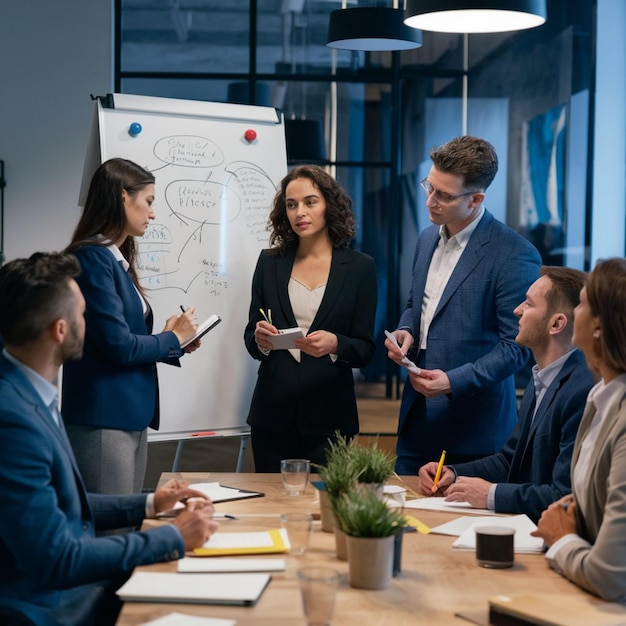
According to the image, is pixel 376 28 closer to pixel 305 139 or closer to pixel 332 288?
pixel 332 288

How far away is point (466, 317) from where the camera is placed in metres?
3.27

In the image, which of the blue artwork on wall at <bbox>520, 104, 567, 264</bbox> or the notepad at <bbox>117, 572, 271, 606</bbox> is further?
the blue artwork on wall at <bbox>520, 104, 567, 264</bbox>

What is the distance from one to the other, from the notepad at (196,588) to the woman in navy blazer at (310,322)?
5.27 ft

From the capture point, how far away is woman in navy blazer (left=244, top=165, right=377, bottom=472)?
352 cm

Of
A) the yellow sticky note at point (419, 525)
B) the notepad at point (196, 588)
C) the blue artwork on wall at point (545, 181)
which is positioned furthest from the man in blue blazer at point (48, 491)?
the blue artwork on wall at point (545, 181)

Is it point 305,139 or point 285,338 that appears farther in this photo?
point 305,139

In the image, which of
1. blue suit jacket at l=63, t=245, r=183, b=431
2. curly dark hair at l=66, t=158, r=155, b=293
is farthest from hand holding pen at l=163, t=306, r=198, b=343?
curly dark hair at l=66, t=158, r=155, b=293

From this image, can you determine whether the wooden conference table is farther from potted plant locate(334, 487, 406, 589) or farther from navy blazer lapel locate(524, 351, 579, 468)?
navy blazer lapel locate(524, 351, 579, 468)

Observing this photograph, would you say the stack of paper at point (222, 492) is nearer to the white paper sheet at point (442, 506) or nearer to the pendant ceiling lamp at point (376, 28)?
the white paper sheet at point (442, 506)

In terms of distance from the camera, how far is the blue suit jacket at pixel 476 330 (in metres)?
3.25

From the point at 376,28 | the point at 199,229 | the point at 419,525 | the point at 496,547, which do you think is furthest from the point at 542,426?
the point at 376,28

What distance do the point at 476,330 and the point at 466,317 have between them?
6 cm

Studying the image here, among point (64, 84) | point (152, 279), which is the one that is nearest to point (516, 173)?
point (64, 84)

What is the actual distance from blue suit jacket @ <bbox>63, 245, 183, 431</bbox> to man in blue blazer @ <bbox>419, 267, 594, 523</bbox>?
1033 millimetres
